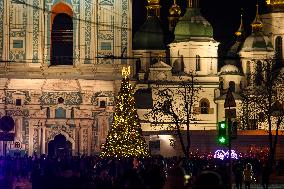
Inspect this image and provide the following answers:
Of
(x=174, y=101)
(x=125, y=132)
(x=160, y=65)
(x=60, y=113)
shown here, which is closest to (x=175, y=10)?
(x=160, y=65)

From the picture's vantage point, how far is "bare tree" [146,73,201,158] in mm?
64250

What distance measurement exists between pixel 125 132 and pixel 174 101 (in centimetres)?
2175

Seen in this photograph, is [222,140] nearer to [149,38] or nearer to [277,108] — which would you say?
[277,108]

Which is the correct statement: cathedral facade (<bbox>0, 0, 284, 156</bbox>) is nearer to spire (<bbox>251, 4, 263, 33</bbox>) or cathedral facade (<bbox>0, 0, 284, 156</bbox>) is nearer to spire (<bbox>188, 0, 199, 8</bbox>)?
spire (<bbox>188, 0, 199, 8</bbox>)

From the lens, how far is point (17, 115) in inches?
2264

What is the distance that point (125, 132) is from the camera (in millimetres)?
44719

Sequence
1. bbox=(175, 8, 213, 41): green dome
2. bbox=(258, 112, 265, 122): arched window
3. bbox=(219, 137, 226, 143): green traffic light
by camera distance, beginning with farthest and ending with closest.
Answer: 1. bbox=(175, 8, 213, 41): green dome
2. bbox=(258, 112, 265, 122): arched window
3. bbox=(219, 137, 226, 143): green traffic light

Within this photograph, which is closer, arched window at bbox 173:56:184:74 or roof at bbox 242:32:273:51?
arched window at bbox 173:56:184:74

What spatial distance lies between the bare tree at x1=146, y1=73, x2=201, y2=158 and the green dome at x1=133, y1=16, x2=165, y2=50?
4.46 metres

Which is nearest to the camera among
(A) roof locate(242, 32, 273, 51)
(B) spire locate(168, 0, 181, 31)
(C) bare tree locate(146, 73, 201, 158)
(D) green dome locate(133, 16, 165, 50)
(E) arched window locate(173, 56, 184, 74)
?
(C) bare tree locate(146, 73, 201, 158)

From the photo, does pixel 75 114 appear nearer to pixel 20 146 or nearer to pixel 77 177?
A: pixel 20 146

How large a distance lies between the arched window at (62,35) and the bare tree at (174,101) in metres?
7.38

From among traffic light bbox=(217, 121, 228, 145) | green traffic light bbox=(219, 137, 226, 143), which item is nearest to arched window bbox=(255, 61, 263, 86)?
traffic light bbox=(217, 121, 228, 145)

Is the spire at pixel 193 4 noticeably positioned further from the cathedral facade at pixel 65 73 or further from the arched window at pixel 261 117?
the cathedral facade at pixel 65 73
